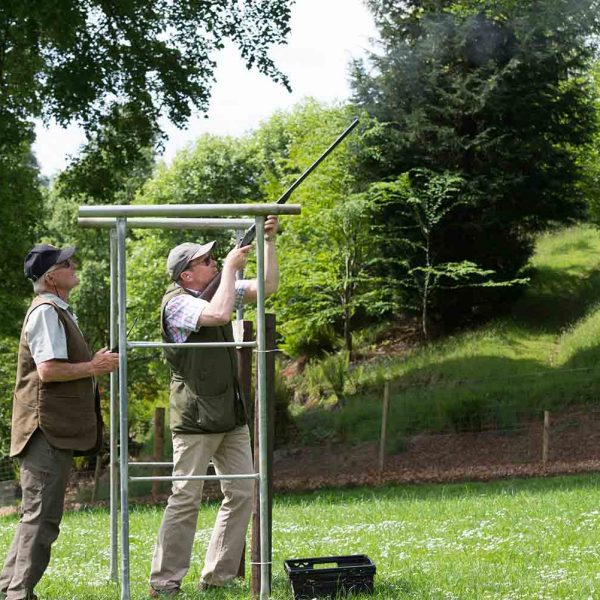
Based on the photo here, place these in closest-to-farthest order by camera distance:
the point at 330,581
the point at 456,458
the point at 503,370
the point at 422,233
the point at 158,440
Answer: the point at 330,581, the point at 158,440, the point at 456,458, the point at 503,370, the point at 422,233

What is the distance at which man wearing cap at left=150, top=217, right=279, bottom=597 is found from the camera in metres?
6.45

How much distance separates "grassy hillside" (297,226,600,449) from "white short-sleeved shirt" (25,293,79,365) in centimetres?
1710

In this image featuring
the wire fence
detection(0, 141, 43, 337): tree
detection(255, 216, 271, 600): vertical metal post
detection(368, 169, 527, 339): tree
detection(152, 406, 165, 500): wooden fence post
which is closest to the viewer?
detection(255, 216, 271, 600): vertical metal post

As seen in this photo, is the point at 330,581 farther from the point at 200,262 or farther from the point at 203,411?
the point at 200,262

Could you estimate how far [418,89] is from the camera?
30422mm

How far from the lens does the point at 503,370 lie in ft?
89.4

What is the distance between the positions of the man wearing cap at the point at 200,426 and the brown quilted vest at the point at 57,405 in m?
0.53

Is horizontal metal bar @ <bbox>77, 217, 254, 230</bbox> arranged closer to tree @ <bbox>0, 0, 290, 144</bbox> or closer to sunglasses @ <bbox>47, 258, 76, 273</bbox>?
sunglasses @ <bbox>47, 258, 76, 273</bbox>

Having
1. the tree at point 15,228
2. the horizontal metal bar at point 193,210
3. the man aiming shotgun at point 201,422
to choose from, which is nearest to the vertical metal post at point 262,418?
the horizontal metal bar at point 193,210

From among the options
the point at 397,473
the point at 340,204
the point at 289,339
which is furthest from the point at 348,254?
the point at 397,473

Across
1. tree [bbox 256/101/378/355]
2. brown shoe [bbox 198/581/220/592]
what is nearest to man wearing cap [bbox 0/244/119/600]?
brown shoe [bbox 198/581/220/592]

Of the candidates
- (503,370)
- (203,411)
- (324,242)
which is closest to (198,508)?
(203,411)

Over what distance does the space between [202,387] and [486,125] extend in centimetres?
2530

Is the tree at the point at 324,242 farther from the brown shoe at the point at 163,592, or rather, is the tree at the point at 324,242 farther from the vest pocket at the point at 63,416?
the vest pocket at the point at 63,416
